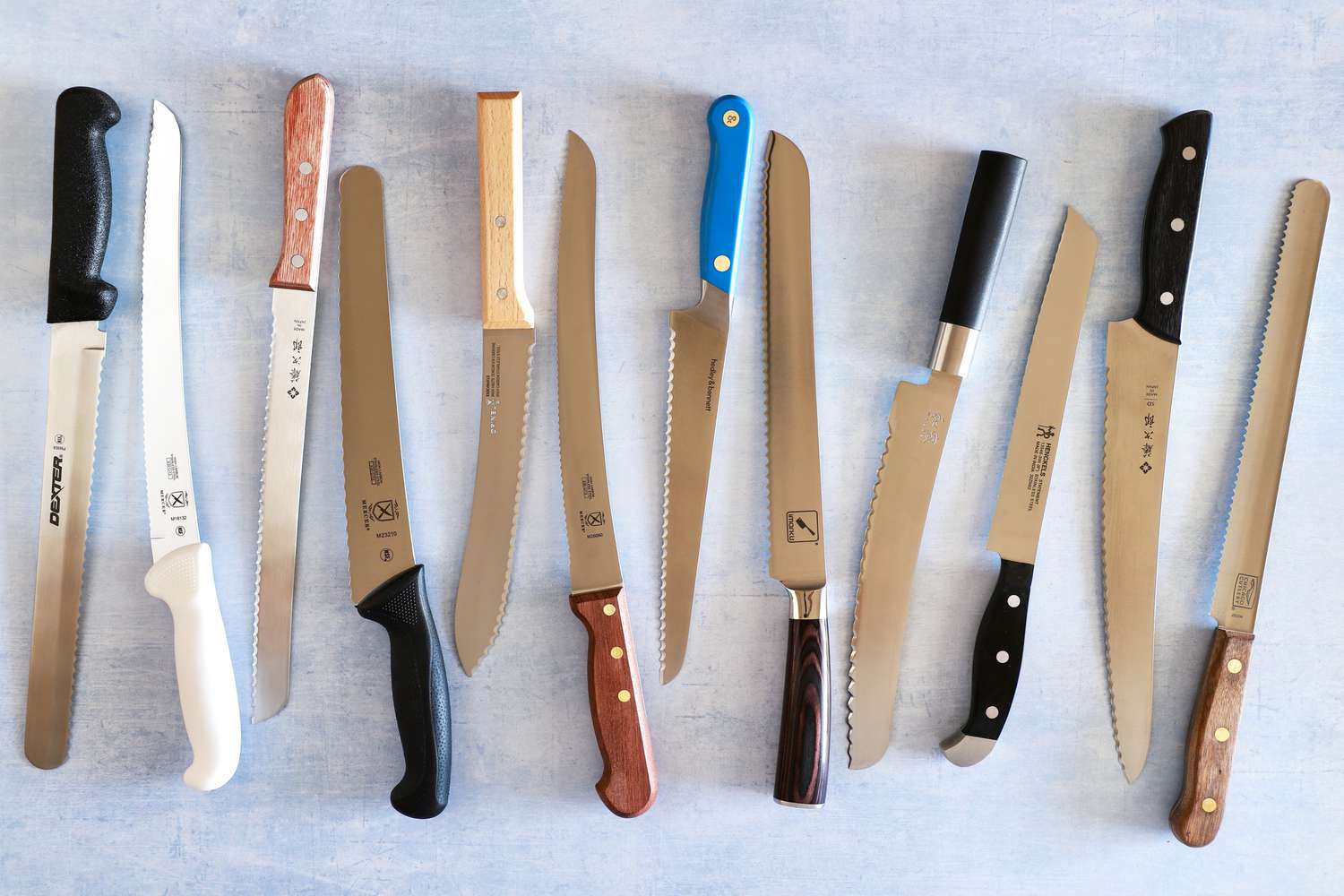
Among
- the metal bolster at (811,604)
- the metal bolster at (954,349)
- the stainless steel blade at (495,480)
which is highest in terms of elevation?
the metal bolster at (954,349)

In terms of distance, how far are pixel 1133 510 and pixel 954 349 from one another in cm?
32

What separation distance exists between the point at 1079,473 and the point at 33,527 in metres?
1.37

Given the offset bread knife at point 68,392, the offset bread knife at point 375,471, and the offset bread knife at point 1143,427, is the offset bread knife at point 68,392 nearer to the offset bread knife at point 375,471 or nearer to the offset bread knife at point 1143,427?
the offset bread knife at point 375,471

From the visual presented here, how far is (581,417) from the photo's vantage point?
1.17 meters

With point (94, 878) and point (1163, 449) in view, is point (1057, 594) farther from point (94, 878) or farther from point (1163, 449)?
point (94, 878)

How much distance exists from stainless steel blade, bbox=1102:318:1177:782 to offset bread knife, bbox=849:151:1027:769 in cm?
20

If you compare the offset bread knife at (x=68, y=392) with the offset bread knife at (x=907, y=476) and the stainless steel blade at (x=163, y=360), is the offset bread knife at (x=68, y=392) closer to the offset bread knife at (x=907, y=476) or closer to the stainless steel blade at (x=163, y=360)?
the stainless steel blade at (x=163, y=360)

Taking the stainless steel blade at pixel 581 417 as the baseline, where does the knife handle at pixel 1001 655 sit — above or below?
below

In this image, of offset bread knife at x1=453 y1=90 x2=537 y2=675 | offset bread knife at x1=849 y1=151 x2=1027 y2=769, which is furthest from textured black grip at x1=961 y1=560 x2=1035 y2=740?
offset bread knife at x1=453 y1=90 x2=537 y2=675

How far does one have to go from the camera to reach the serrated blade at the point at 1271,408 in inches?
45.8

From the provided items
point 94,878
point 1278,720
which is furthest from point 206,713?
point 1278,720

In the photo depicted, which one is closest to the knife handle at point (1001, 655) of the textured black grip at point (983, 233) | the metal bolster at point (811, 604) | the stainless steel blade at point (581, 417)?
the metal bolster at point (811, 604)

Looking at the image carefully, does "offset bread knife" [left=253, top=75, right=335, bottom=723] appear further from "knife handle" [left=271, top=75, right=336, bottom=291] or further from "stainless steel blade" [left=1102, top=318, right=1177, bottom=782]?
"stainless steel blade" [left=1102, top=318, right=1177, bottom=782]

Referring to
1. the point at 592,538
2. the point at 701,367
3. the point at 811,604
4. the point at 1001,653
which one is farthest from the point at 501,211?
the point at 1001,653
